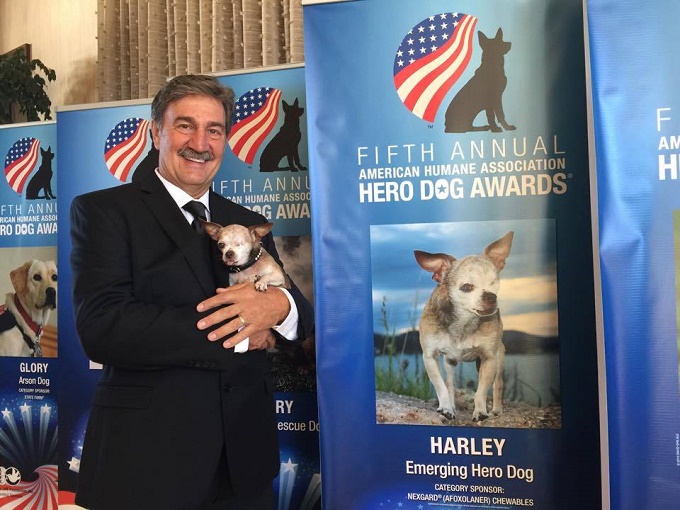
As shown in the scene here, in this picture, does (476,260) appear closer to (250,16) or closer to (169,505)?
(169,505)

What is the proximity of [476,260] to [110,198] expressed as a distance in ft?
3.58

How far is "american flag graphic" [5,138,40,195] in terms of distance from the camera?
12.8ft

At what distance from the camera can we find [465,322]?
220 centimetres

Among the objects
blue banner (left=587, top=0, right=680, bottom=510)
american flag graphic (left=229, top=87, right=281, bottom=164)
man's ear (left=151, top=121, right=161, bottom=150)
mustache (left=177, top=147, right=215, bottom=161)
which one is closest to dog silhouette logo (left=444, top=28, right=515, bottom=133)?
blue banner (left=587, top=0, right=680, bottom=510)

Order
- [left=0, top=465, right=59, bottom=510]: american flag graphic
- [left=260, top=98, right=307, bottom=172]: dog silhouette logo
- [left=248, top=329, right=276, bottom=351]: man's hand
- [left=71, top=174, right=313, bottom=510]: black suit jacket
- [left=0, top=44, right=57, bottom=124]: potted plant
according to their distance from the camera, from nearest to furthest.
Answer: [left=71, top=174, right=313, bottom=510]: black suit jacket < [left=248, top=329, right=276, bottom=351]: man's hand < [left=260, top=98, right=307, bottom=172]: dog silhouette logo < [left=0, top=465, right=59, bottom=510]: american flag graphic < [left=0, top=44, right=57, bottom=124]: potted plant

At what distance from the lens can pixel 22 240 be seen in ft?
12.8

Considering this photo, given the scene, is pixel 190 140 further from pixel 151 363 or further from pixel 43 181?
pixel 43 181

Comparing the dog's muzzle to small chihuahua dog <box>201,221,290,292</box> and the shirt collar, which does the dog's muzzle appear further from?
the shirt collar

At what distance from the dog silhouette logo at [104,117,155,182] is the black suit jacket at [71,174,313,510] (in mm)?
1267

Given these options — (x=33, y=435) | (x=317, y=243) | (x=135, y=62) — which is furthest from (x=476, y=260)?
(x=135, y=62)

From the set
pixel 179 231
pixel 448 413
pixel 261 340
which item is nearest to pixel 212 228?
pixel 179 231

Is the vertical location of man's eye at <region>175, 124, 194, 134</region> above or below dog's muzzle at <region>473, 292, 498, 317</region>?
above

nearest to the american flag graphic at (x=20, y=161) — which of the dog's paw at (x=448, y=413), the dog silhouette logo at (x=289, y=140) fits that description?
the dog silhouette logo at (x=289, y=140)

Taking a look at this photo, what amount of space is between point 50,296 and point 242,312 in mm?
2367
